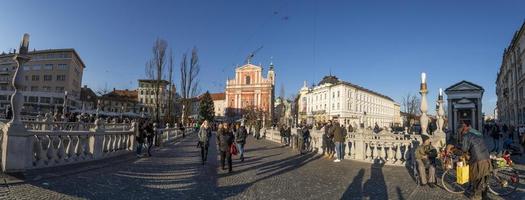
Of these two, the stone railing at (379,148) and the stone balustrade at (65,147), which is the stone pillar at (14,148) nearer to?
the stone balustrade at (65,147)

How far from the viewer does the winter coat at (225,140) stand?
Answer: 1139 cm

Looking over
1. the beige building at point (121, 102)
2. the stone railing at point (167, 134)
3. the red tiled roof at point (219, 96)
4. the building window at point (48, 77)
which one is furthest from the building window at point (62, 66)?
the stone railing at point (167, 134)

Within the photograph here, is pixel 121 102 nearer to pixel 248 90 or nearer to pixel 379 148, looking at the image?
pixel 248 90

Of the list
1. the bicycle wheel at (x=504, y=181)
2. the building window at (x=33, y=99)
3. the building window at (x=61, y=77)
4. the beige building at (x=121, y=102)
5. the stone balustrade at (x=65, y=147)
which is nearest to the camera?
the bicycle wheel at (x=504, y=181)

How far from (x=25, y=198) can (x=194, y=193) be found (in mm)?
3011

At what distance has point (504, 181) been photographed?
26.5 ft

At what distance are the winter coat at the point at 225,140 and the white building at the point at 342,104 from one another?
6283 centimetres

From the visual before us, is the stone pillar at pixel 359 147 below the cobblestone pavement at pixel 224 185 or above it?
above

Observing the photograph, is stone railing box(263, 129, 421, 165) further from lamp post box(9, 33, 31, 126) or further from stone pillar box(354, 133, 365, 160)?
lamp post box(9, 33, 31, 126)

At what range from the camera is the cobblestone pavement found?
23.6 feet

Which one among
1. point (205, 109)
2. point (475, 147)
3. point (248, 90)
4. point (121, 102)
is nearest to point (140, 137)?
point (475, 147)

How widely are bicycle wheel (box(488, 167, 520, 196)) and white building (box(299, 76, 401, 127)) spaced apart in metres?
65.0

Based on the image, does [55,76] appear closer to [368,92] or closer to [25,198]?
[368,92]

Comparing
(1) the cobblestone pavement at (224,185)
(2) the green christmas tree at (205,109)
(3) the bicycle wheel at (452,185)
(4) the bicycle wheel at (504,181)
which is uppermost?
(2) the green christmas tree at (205,109)
